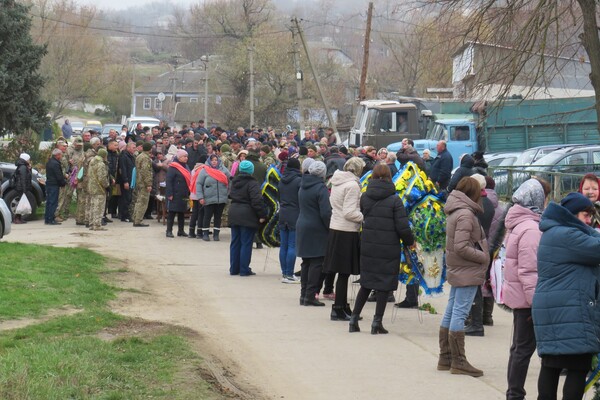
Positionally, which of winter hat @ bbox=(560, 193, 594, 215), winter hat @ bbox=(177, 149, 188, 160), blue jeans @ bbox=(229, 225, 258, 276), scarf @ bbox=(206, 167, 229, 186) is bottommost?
blue jeans @ bbox=(229, 225, 258, 276)

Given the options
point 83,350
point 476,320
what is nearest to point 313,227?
point 476,320

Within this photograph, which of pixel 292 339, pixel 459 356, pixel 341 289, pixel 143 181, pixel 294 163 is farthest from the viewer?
pixel 143 181

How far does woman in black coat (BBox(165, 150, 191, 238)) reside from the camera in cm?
2203

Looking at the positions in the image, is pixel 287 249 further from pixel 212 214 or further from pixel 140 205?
pixel 140 205

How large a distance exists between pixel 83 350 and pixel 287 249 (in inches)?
274

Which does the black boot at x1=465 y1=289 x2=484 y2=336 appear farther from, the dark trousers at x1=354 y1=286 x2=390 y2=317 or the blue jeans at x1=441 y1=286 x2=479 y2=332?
the blue jeans at x1=441 y1=286 x2=479 y2=332

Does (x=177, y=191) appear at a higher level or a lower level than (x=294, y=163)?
lower

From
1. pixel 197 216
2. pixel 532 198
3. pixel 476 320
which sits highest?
pixel 532 198

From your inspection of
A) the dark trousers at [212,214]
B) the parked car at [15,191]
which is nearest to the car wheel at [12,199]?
the parked car at [15,191]

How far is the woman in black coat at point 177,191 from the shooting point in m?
22.0

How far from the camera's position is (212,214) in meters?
21.8

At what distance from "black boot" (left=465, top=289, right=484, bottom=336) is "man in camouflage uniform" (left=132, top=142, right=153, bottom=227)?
12.8 metres

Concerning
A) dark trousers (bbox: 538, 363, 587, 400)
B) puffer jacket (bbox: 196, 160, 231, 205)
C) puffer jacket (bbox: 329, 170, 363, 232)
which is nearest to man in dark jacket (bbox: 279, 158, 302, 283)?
puffer jacket (bbox: 329, 170, 363, 232)

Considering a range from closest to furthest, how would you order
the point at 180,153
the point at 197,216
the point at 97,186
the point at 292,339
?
the point at 292,339 < the point at 197,216 < the point at 180,153 < the point at 97,186
